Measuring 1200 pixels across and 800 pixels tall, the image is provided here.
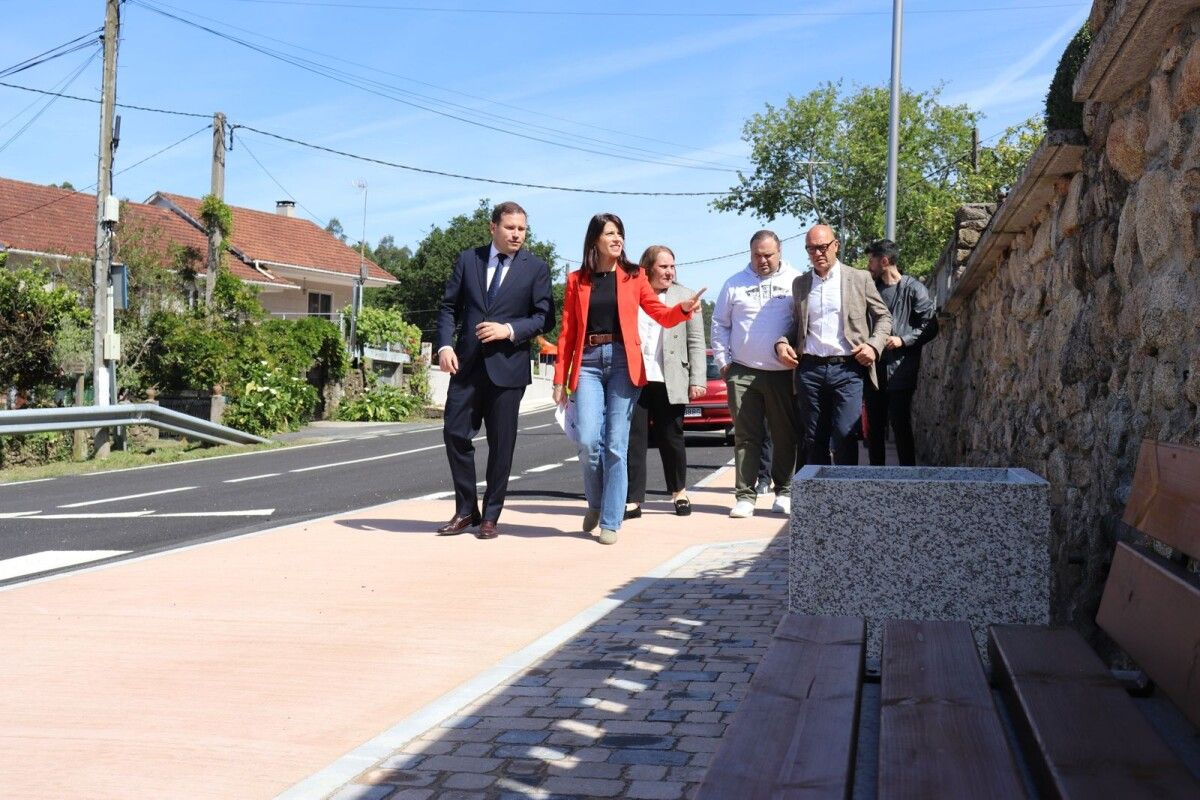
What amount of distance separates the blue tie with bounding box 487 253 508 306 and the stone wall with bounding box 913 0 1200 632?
10.2ft

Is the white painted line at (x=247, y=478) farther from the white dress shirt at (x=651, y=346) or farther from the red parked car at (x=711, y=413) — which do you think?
the red parked car at (x=711, y=413)

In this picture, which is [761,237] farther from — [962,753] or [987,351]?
[962,753]

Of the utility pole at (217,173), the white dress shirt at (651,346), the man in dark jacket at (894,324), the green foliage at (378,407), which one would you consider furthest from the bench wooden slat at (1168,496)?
the green foliage at (378,407)

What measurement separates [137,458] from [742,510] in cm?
1268

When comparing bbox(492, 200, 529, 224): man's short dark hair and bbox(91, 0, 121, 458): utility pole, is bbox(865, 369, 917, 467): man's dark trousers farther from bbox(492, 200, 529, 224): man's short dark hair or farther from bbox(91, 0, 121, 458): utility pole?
bbox(91, 0, 121, 458): utility pole

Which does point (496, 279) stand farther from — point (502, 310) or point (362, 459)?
point (362, 459)

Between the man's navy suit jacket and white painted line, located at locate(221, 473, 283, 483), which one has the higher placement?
the man's navy suit jacket

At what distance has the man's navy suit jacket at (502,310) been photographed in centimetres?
857

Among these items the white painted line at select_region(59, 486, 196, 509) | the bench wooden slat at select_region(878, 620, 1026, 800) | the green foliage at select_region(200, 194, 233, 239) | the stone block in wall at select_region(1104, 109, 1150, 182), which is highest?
the green foliage at select_region(200, 194, 233, 239)

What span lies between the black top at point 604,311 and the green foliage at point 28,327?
58.6 feet

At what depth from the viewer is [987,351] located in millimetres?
9008


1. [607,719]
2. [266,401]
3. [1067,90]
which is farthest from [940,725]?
[266,401]

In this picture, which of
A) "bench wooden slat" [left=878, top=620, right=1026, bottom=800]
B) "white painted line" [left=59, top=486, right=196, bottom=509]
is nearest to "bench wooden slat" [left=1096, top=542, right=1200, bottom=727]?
"bench wooden slat" [left=878, top=620, right=1026, bottom=800]

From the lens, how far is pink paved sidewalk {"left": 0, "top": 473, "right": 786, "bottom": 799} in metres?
3.77
